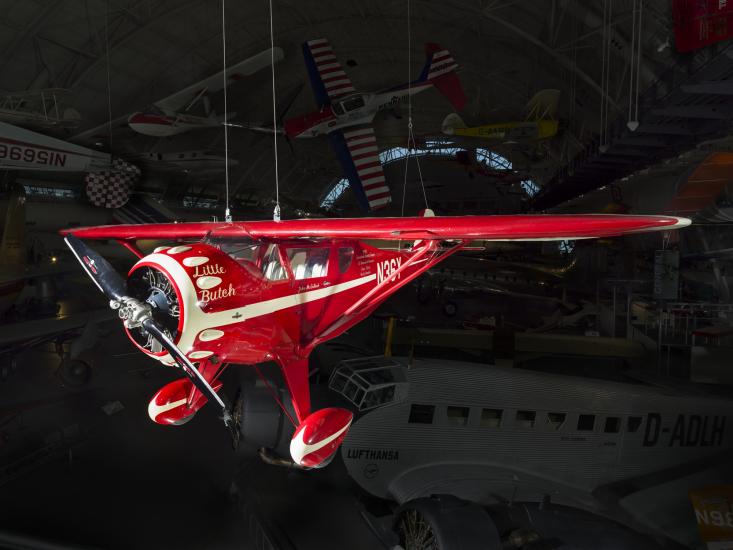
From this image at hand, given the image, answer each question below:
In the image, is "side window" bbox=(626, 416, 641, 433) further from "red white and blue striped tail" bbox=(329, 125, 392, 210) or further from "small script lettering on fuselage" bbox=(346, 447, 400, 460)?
"red white and blue striped tail" bbox=(329, 125, 392, 210)

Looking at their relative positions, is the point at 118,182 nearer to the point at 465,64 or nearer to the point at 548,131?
the point at 465,64

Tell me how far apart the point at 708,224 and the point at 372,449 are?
8953 millimetres

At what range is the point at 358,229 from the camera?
3488 millimetres

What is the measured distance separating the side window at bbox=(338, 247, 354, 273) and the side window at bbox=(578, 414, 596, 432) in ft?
13.3

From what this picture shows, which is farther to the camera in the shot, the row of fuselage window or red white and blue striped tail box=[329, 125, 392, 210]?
red white and blue striped tail box=[329, 125, 392, 210]

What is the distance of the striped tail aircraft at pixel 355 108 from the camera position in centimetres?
1462

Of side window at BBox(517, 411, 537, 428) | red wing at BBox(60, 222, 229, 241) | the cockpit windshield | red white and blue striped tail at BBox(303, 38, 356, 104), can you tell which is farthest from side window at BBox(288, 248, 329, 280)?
red white and blue striped tail at BBox(303, 38, 356, 104)

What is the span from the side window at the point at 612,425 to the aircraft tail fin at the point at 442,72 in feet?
37.5

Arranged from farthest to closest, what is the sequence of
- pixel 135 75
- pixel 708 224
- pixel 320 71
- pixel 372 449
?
pixel 135 75, pixel 320 71, pixel 708 224, pixel 372 449

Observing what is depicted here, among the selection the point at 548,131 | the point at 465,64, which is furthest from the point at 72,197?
the point at 548,131

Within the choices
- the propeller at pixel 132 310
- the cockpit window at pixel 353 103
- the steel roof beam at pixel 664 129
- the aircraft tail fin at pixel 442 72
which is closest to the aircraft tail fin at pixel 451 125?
the aircraft tail fin at pixel 442 72

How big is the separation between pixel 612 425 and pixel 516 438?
1416 millimetres

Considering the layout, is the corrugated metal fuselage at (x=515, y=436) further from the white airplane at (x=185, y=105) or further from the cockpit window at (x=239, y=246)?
the white airplane at (x=185, y=105)

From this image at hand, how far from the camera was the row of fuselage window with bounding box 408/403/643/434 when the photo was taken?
5.89 m
